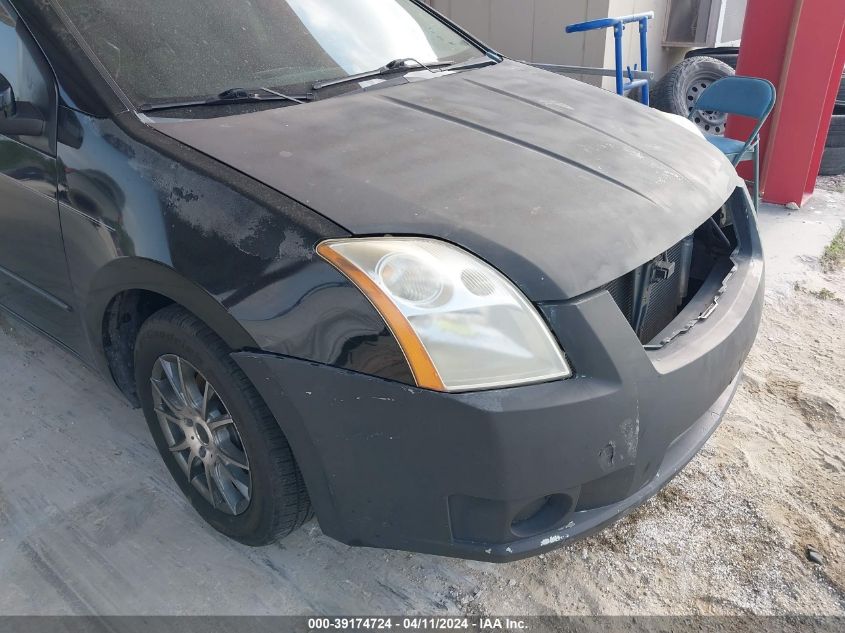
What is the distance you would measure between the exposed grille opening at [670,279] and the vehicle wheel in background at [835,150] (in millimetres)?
4212

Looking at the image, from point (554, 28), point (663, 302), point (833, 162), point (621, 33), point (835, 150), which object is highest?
point (621, 33)

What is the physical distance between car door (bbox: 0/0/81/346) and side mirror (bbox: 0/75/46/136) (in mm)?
18

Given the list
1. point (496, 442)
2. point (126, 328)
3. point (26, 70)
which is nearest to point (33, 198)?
point (26, 70)

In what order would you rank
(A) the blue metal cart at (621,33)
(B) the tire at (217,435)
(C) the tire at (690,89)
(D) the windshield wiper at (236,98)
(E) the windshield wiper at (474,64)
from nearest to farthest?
(B) the tire at (217,435)
(D) the windshield wiper at (236,98)
(E) the windshield wiper at (474,64)
(A) the blue metal cart at (621,33)
(C) the tire at (690,89)

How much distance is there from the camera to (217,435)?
1928 millimetres

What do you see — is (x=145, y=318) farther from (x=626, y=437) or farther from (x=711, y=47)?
(x=711, y=47)

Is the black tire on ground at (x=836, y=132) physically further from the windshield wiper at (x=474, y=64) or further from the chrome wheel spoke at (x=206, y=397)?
the chrome wheel spoke at (x=206, y=397)

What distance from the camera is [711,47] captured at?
7.28 meters

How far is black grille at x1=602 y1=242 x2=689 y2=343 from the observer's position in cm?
174

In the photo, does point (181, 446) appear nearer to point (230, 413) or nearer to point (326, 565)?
point (230, 413)

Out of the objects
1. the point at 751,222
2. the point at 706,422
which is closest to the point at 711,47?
the point at 751,222

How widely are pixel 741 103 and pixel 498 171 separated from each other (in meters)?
3.14

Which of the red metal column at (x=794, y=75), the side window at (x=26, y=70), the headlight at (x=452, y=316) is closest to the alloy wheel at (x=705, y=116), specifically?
the red metal column at (x=794, y=75)

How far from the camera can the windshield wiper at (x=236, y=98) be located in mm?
1991
